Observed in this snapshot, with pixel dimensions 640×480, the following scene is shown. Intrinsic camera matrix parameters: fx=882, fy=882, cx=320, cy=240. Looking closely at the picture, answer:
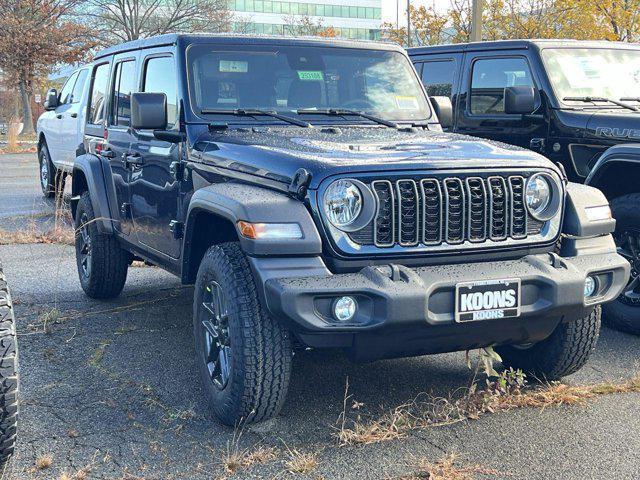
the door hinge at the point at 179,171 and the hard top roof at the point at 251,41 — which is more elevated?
the hard top roof at the point at 251,41

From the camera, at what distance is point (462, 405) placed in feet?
14.4

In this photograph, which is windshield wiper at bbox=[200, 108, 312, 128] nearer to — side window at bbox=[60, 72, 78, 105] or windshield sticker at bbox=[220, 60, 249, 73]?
windshield sticker at bbox=[220, 60, 249, 73]

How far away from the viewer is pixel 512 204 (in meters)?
4.17

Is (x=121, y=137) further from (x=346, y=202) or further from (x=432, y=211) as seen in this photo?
(x=432, y=211)

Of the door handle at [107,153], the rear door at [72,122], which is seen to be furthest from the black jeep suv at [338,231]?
the rear door at [72,122]

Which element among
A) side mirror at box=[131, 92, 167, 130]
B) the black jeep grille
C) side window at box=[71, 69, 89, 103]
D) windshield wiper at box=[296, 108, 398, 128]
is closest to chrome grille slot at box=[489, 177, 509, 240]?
the black jeep grille

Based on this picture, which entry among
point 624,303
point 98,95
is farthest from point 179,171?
point 624,303

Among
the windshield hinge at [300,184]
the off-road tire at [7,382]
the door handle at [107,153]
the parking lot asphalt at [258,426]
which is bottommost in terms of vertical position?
the parking lot asphalt at [258,426]

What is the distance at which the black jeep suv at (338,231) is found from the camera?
12.4ft

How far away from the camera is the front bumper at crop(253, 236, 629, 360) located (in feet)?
12.1

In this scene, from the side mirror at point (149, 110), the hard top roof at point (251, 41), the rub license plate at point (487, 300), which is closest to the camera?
the rub license plate at point (487, 300)

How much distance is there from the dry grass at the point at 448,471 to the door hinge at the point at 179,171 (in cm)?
216

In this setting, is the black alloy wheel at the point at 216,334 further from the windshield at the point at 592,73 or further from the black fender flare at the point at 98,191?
the windshield at the point at 592,73

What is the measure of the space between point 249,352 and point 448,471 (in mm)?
979
